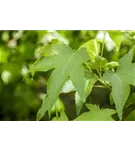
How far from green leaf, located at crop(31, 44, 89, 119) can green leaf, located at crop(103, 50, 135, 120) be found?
68 mm

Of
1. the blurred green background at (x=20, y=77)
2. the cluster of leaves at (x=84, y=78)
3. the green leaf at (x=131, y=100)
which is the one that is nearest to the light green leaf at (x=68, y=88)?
the cluster of leaves at (x=84, y=78)

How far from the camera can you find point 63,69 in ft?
2.11

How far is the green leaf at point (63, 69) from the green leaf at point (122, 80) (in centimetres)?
7

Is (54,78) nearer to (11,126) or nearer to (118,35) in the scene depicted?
(11,126)

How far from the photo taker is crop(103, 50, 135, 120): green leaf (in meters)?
0.63

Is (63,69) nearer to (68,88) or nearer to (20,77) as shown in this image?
(68,88)

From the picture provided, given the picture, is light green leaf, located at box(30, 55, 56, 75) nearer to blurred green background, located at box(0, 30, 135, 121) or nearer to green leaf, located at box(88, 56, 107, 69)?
green leaf, located at box(88, 56, 107, 69)

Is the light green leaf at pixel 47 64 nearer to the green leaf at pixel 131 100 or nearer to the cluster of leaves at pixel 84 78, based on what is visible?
the cluster of leaves at pixel 84 78

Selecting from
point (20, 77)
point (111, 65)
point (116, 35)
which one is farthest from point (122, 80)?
point (20, 77)

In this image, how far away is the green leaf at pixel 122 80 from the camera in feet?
2.06

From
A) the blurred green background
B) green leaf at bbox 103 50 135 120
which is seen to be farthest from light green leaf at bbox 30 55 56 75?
the blurred green background

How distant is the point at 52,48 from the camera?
0.73m

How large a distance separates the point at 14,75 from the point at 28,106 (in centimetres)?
13
